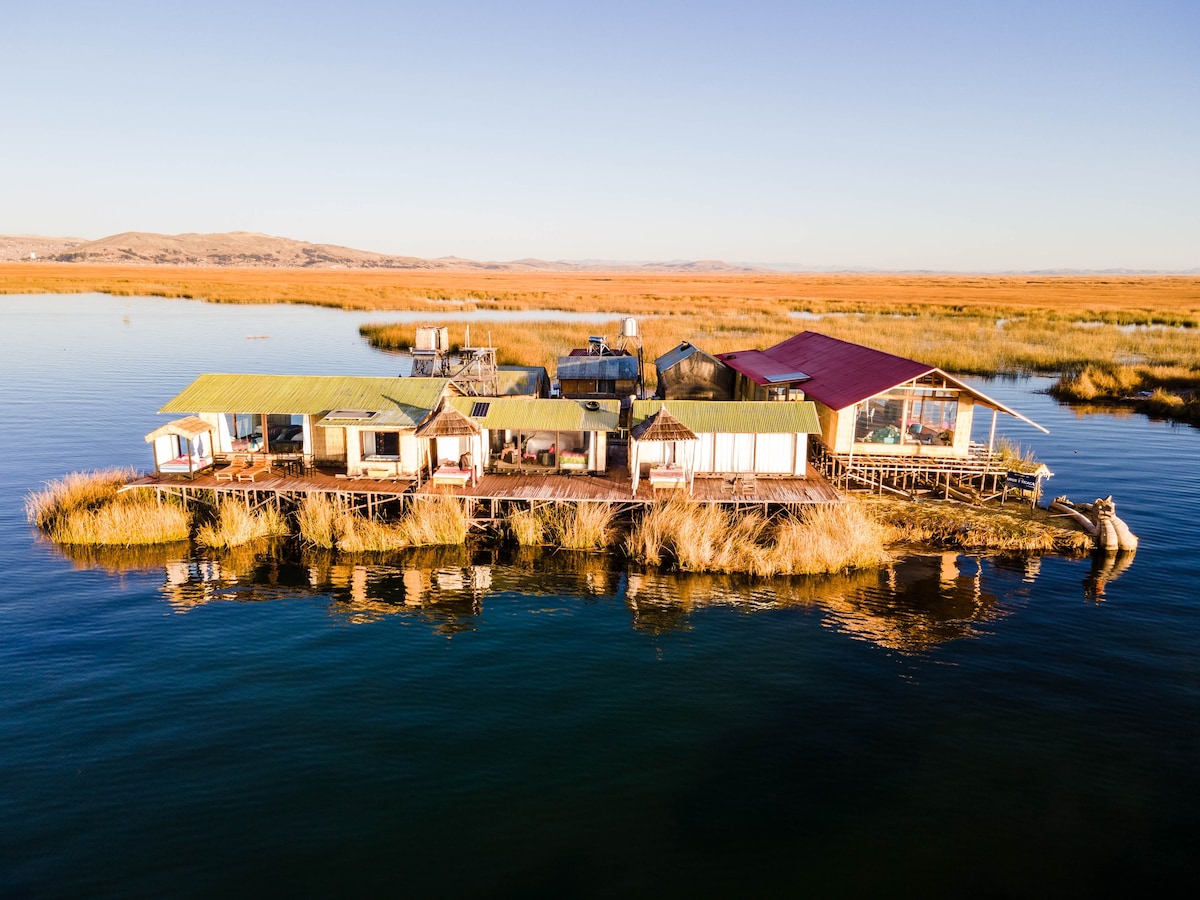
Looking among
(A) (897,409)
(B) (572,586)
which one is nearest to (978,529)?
(A) (897,409)

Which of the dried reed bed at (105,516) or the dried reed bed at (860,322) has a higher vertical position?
the dried reed bed at (860,322)

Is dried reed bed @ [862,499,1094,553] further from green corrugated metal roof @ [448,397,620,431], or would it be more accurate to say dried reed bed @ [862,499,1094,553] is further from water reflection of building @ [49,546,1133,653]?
green corrugated metal roof @ [448,397,620,431]

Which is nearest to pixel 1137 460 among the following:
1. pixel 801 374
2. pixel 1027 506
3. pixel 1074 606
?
pixel 1027 506

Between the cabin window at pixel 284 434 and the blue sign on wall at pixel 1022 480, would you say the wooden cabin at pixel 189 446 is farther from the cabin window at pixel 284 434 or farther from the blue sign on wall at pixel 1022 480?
the blue sign on wall at pixel 1022 480

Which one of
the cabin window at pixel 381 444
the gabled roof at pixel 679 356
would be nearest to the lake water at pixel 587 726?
the cabin window at pixel 381 444

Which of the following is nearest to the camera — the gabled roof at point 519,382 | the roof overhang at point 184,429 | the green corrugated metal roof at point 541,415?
the roof overhang at point 184,429

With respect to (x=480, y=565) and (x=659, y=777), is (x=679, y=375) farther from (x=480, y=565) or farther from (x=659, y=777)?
(x=659, y=777)
